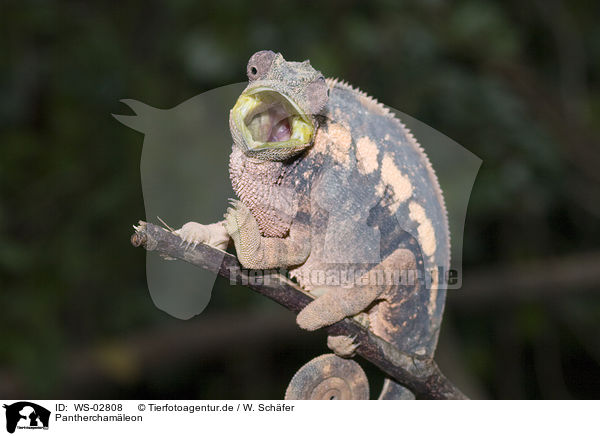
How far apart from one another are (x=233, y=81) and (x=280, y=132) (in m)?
1.89

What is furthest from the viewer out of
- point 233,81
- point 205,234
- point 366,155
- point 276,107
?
point 233,81

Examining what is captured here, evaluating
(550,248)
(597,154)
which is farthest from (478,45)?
(550,248)

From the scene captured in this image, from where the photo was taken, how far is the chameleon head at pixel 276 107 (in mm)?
1061

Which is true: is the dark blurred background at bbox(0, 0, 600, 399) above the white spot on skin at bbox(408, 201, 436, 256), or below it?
above

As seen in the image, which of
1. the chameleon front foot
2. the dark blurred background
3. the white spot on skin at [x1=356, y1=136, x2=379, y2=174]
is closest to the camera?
the chameleon front foot

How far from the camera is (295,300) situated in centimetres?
128

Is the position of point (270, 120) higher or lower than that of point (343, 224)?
higher

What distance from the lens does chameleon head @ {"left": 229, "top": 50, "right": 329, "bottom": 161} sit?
1061mm

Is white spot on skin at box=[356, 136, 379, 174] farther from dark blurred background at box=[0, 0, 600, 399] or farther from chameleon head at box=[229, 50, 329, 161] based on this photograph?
dark blurred background at box=[0, 0, 600, 399]
